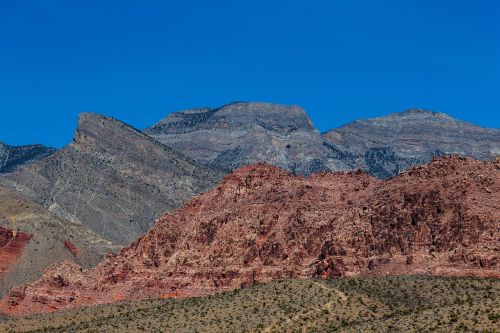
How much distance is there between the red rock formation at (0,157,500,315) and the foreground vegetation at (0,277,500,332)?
8.71 m

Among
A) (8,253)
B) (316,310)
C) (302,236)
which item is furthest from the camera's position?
(8,253)

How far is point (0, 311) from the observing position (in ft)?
482

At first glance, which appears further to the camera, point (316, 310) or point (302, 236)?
point (302, 236)

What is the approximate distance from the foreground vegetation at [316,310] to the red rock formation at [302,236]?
343 inches

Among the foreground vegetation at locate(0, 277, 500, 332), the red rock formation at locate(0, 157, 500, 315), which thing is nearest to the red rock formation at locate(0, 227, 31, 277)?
the red rock formation at locate(0, 157, 500, 315)

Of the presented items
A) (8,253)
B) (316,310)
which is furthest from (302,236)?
(8,253)

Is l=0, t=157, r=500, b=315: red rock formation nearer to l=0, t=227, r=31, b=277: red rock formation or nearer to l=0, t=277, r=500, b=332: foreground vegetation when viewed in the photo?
l=0, t=277, r=500, b=332: foreground vegetation

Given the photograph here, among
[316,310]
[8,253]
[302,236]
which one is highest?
[8,253]

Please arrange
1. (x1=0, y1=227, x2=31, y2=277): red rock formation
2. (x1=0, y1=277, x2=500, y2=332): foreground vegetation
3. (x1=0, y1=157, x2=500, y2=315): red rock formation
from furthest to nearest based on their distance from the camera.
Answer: (x1=0, y1=227, x2=31, y2=277): red rock formation
(x1=0, y1=157, x2=500, y2=315): red rock formation
(x1=0, y1=277, x2=500, y2=332): foreground vegetation

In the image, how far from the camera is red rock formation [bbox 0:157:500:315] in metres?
120

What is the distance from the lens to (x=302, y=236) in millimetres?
133000

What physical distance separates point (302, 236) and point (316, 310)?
29853 mm

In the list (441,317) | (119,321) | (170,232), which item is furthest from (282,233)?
(441,317)

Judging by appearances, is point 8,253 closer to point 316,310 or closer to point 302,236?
point 302,236
